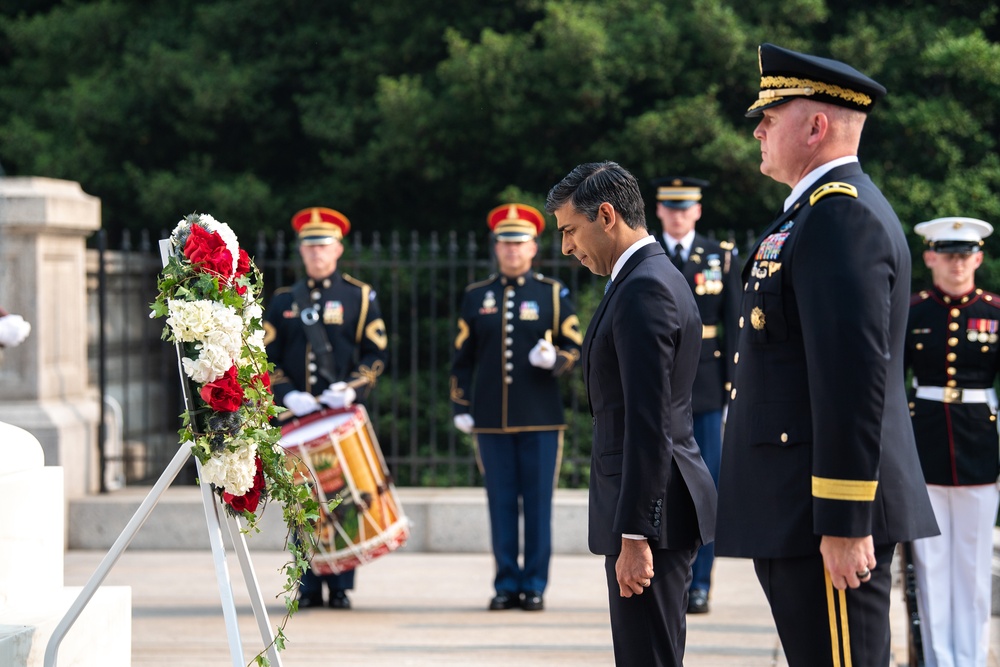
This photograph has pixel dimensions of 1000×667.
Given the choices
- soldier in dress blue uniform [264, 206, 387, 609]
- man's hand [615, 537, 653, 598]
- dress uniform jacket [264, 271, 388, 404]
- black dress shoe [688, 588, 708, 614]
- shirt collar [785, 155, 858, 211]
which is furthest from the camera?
dress uniform jacket [264, 271, 388, 404]

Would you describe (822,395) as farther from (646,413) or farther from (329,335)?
(329,335)

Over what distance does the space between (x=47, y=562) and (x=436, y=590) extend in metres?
3.58

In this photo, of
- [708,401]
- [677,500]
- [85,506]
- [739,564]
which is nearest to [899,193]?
[739,564]

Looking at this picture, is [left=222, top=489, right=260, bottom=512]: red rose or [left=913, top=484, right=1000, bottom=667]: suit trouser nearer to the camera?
[left=222, top=489, right=260, bottom=512]: red rose

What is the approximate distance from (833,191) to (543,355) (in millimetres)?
3994

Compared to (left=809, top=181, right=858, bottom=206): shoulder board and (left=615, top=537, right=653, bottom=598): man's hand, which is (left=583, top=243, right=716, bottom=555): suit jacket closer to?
(left=615, top=537, right=653, bottom=598): man's hand

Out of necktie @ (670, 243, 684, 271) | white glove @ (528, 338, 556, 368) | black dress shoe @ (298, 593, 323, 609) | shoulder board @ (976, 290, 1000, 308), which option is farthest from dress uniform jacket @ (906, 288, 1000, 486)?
black dress shoe @ (298, 593, 323, 609)

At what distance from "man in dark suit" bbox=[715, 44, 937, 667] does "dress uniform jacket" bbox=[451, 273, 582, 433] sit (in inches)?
152

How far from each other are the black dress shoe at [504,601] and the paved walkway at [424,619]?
7 centimetres

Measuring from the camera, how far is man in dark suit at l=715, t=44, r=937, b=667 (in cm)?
287

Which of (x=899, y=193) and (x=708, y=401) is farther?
(x=899, y=193)

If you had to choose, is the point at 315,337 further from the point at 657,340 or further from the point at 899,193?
the point at 899,193

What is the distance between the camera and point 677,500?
3607 millimetres

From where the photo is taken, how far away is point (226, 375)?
3.82 m
